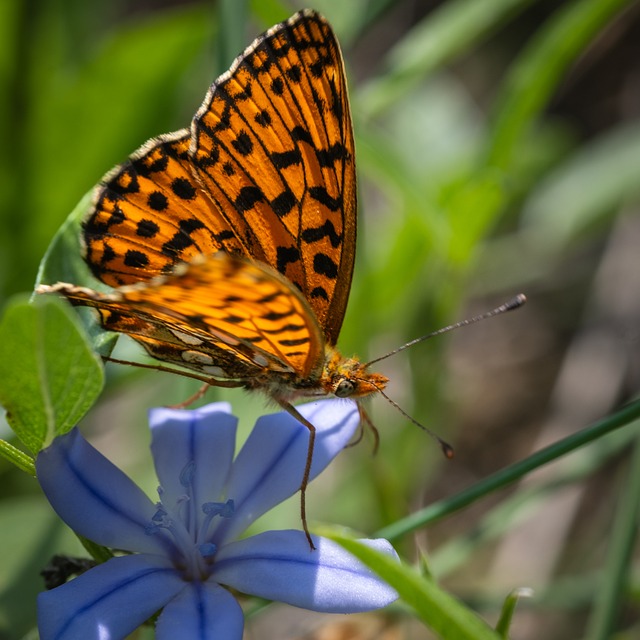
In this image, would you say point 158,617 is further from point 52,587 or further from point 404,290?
point 404,290

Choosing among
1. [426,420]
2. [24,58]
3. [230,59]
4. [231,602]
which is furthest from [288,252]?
[24,58]

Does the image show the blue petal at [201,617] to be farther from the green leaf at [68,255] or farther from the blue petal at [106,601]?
the green leaf at [68,255]

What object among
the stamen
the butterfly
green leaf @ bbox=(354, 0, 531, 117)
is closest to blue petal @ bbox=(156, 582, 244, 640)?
the stamen

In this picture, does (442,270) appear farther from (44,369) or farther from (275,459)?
(44,369)

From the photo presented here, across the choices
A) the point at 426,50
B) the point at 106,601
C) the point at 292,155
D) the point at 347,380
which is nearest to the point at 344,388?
the point at 347,380

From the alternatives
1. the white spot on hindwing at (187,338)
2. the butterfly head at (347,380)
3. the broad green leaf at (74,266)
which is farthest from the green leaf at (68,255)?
the butterfly head at (347,380)

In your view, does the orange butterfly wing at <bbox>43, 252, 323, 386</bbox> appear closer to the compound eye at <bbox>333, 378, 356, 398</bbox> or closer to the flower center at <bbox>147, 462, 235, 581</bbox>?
the compound eye at <bbox>333, 378, 356, 398</bbox>

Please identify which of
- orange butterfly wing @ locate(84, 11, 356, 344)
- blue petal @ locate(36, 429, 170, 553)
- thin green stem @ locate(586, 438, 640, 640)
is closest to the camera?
blue petal @ locate(36, 429, 170, 553)
